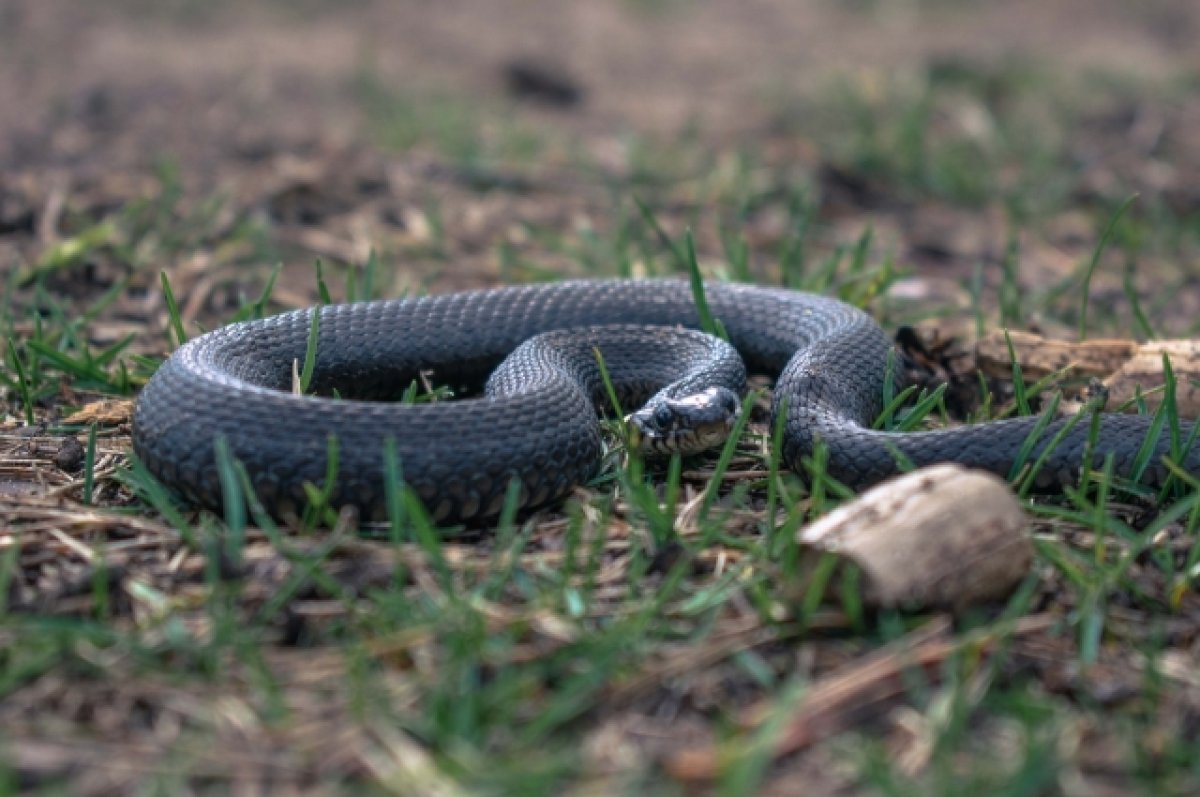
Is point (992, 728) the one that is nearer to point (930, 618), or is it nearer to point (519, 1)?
point (930, 618)

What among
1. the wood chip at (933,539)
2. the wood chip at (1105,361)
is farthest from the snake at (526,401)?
the wood chip at (933,539)

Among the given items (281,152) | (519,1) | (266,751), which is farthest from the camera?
(519,1)

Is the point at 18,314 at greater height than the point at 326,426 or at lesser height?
lesser

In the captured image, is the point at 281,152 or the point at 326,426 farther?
the point at 281,152

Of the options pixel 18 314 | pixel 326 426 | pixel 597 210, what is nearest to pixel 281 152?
pixel 597 210

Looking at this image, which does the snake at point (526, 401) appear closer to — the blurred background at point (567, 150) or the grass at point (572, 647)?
the grass at point (572, 647)
